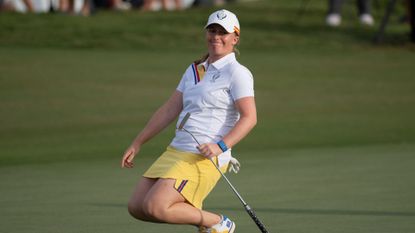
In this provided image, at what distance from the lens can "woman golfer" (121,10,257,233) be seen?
7785mm

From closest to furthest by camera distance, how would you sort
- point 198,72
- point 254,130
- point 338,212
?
point 198,72
point 338,212
point 254,130

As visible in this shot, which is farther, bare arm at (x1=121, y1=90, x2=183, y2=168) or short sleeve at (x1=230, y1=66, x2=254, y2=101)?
bare arm at (x1=121, y1=90, x2=183, y2=168)

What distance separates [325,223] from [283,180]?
332 centimetres

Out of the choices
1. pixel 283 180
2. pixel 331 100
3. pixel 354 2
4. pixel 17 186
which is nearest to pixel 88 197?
pixel 17 186

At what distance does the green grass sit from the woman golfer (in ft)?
4.66

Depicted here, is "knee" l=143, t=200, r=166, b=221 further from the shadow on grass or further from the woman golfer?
the shadow on grass

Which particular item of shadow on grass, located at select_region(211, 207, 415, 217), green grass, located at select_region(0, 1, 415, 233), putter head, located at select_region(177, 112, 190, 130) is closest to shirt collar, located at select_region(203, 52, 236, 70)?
putter head, located at select_region(177, 112, 190, 130)

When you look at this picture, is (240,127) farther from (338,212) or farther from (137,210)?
(338,212)

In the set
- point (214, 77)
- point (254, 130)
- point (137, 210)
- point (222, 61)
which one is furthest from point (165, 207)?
point (254, 130)

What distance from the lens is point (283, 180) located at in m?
12.8

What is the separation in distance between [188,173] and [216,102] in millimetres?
545

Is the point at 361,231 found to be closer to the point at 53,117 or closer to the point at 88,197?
the point at 88,197

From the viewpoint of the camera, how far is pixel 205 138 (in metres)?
7.91

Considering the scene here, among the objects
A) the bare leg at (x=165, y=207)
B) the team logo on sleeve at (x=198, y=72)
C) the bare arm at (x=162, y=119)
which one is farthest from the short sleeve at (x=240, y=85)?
the bare leg at (x=165, y=207)
